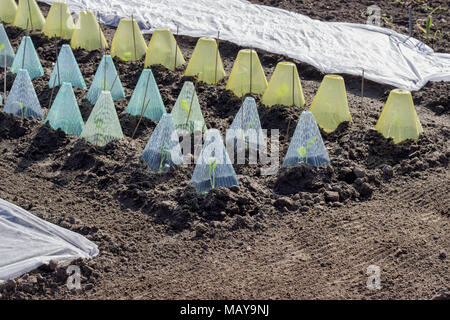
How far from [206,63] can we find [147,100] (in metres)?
0.96

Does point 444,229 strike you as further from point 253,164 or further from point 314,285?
point 253,164

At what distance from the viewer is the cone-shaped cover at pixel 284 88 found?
5316 millimetres

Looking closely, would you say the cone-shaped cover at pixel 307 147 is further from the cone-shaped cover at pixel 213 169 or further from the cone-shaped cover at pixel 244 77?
the cone-shaped cover at pixel 244 77

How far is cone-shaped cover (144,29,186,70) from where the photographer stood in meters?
6.06

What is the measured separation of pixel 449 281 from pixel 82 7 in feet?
18.7

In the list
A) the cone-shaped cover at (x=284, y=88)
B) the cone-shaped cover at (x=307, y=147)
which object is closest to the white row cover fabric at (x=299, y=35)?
the cone-shaped cover at (x=284, y=88)

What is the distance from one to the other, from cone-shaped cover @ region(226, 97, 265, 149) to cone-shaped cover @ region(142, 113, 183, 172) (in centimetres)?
50

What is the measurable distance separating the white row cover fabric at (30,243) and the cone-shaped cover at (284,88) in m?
2.39

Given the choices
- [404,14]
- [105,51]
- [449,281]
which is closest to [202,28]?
[105,51]

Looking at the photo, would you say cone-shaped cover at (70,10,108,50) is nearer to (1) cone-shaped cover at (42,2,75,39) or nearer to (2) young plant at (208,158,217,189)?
(1) cone-shaped cover at (42,2,75,39)

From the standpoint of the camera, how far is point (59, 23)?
6828 mm

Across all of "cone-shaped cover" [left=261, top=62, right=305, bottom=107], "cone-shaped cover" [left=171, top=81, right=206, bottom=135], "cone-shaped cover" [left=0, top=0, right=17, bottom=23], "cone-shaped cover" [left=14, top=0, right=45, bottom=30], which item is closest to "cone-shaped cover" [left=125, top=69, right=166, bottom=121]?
"cone-shaped cover" [left=171, top=81, right=206, bottom=135]

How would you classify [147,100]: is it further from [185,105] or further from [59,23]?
[59,23]

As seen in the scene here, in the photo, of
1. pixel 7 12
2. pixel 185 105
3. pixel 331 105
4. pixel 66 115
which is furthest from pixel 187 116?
pixel 7 12
